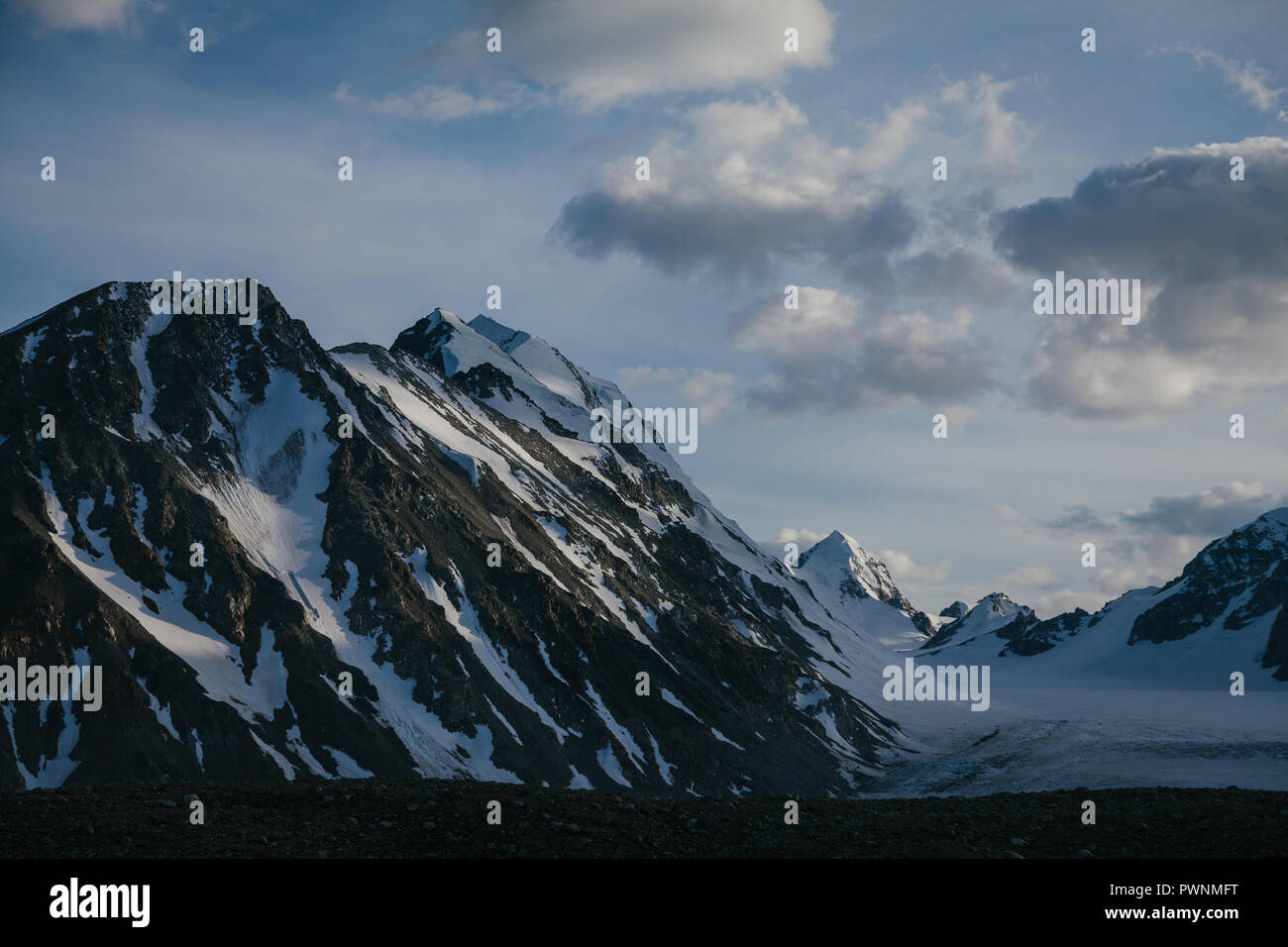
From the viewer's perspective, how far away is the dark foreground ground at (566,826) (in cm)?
2691

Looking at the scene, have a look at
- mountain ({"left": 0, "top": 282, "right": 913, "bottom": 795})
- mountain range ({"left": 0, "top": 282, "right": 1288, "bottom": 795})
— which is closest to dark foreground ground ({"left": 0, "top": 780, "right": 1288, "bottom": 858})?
mountain range ({"left": 0, "top": 282, "right": 1288, "bottom": 795})

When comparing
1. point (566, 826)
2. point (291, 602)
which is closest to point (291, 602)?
point (291, 602)

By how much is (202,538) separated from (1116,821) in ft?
313

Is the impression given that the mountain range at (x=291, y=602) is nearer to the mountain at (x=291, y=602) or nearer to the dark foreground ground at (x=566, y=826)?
the mountain at (x=291, y=602)

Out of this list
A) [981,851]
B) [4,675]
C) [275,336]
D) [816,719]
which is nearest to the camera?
[981,851]

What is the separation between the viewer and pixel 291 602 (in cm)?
10638

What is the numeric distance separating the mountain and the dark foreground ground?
52.4 m

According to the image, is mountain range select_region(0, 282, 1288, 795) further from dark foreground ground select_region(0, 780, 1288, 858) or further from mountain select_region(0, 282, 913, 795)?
dark foreground ground select_region(0, 780, 1288, 858)

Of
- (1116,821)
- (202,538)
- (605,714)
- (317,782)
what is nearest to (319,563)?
(202,538)

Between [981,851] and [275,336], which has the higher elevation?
[275,336]

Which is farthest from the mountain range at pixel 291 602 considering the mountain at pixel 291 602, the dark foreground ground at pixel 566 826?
the dark foreground ground at pixel 566 826

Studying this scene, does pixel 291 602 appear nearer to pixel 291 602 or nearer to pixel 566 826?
pixel 291 602
